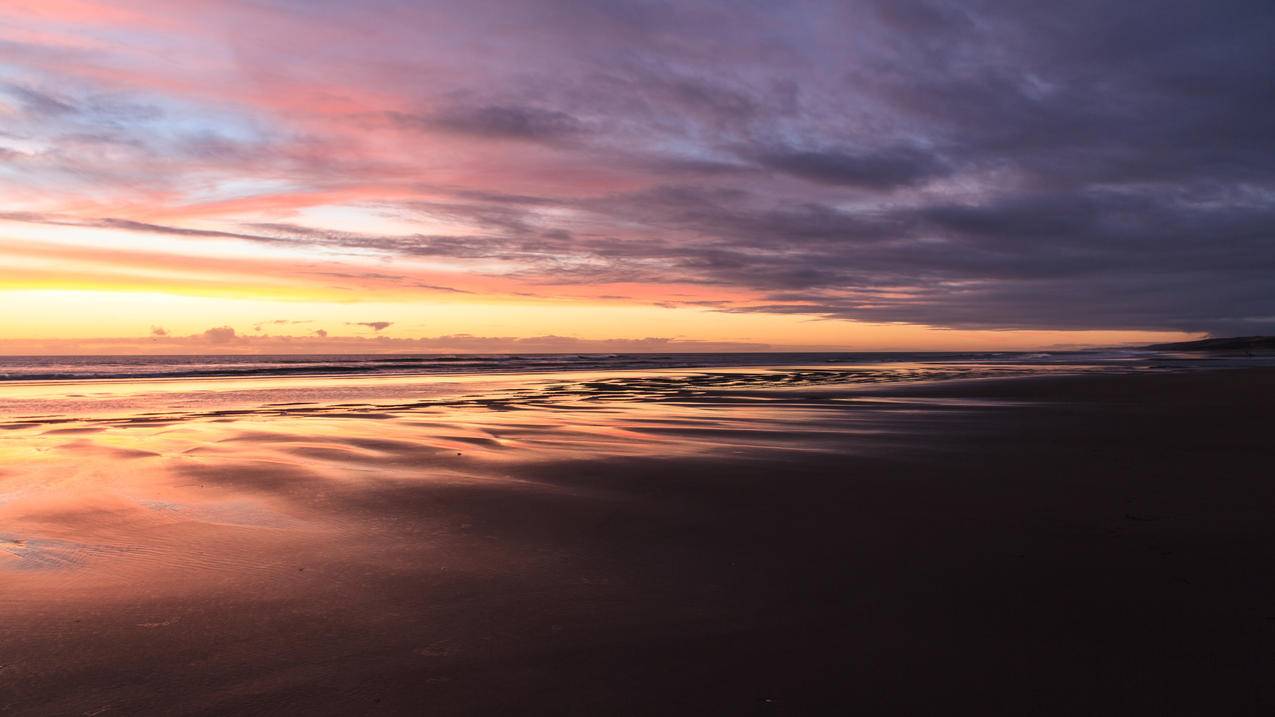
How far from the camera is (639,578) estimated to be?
17.0 ft

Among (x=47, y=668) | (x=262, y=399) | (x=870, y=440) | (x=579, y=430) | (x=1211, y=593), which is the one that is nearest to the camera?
(x=47, y=668)

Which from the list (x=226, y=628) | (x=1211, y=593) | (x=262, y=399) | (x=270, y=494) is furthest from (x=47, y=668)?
(x=262, y=399)

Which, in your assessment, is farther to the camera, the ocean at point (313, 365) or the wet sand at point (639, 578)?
the ocean at point (313, 365)

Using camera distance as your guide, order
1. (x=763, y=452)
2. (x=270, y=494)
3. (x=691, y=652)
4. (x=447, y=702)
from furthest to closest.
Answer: (x=763, y=452) < (x=270, y=494) < (x=691, y=652) < (x=447, y=702)

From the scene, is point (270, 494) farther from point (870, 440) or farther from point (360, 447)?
point (870, 440)

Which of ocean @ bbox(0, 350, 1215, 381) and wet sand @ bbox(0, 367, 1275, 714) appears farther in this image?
ocean @ bbox(0, 350, 1215, 381)

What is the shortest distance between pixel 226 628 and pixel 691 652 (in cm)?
273

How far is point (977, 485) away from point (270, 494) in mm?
8112

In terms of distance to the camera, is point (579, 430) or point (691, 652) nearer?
point (691, 652)

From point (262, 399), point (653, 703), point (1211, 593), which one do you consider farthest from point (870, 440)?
point (262, 399)

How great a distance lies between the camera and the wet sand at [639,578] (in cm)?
356

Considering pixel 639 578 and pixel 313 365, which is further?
pixel 313 365

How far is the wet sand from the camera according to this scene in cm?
356

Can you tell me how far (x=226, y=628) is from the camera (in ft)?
14.0
